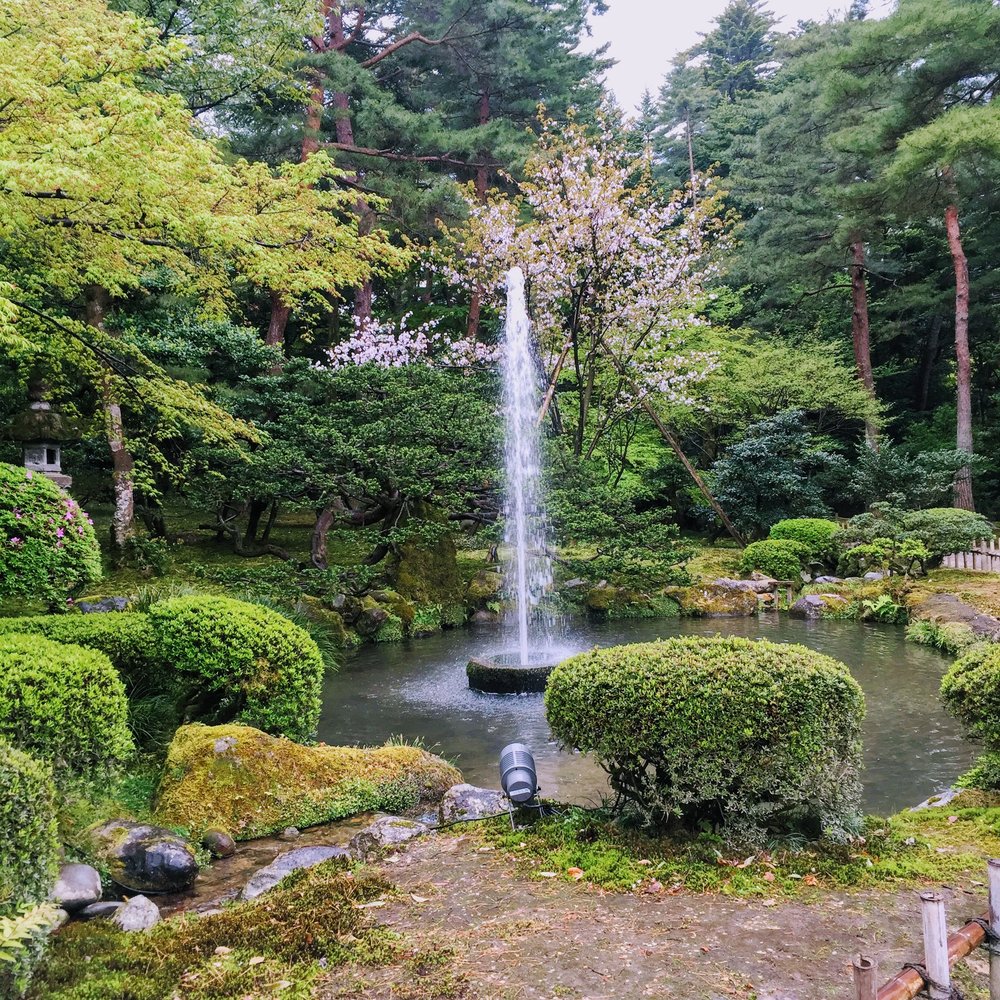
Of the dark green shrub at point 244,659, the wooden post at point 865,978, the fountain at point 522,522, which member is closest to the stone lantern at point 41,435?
the dark green shrub at point 244,659

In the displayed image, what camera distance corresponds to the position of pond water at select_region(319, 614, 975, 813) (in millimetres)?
5227

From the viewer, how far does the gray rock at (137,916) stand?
2.88 meters

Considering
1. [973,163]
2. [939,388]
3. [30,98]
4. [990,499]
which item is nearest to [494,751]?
[30,98]

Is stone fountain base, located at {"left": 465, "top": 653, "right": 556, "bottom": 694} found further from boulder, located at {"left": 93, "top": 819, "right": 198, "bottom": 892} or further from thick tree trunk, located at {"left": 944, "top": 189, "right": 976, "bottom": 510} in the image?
thick tree trunk, located at {"left": 944, "top": 189, "right": 976, "bottom": 510}

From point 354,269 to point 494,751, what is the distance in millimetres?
4778

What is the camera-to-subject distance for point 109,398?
28.8 feet

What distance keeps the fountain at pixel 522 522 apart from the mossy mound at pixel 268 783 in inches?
106

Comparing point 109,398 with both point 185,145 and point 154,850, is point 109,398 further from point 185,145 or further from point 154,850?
point 154,850

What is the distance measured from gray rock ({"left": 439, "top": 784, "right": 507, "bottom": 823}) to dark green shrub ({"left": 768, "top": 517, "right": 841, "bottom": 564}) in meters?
11.8

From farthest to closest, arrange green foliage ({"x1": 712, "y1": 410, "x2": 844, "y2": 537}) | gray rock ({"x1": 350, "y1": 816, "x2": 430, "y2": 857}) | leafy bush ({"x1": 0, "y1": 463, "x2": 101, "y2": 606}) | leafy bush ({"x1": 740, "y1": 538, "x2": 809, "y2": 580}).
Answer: green foliage ({"x1": 712, "y1": 410, "x2": 844, "y2": 537}) < leafy bush ({"x1": 740, "y1": 538, "x2": 809, "y2": 580}) < leafy bush ({"x1": 0, "y1": 463, "x2": 101, "y2": 606}) < gray rock ({"x1": 350, "y1": 816, "x2": 430, "y2": 857})

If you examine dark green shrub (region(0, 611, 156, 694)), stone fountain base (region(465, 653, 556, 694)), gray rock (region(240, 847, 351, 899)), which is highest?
dark green shrub (region(0, 611, 156, 694))

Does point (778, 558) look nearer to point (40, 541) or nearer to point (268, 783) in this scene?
point (268, 783)

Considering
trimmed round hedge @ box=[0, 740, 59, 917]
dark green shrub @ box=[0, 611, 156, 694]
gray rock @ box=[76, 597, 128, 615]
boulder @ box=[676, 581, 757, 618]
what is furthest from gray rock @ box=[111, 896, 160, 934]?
boulder @ box=[676, 581, 757, 618]

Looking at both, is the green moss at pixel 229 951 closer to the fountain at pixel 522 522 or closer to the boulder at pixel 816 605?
the fountain at pixel 522 522
